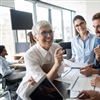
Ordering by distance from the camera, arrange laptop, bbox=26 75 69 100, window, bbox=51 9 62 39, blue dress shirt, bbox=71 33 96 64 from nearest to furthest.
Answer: laptop, bbox=26 75 69 100
blue dress shirt, bbox=71 33 96 64
window, bbox=51 9 62 39

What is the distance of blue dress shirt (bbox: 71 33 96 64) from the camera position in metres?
2.07

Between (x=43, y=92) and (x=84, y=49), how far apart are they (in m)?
1.40

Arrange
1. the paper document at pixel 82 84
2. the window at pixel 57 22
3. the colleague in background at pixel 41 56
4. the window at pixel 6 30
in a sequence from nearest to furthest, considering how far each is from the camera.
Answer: the paper document at pixel 82 84, the colleague in background at pixel 41 56, the window at pixel 6 30, the window at pixel 57 22

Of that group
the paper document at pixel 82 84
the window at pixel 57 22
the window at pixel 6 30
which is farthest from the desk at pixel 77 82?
the window at pixel 57 22

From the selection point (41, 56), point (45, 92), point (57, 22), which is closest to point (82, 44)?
point (41, 56)

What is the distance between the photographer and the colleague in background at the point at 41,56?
116 cm

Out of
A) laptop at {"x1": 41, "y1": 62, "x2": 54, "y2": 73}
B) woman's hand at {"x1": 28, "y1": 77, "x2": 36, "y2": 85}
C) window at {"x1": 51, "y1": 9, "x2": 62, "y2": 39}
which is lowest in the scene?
woman's hand at {"x1": 28, "y1": 77, "x2": 36, "y2": 85}

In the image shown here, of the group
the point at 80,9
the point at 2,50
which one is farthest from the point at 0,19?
the point at 80,9

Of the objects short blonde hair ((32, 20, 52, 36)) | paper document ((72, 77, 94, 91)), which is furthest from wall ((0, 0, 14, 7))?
paper document ((72, 77, 94, 91))

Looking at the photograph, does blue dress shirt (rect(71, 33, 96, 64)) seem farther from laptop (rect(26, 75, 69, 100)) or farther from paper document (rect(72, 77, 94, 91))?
laptop (rect(26, 75, 69, 100))

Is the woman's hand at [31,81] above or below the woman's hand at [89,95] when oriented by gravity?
above

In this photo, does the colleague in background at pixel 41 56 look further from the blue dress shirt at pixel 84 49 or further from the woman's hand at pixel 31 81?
the blue dress shirt at pixel 84 49

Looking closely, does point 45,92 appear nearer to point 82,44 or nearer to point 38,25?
point 38,25

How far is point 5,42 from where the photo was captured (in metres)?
4.82
